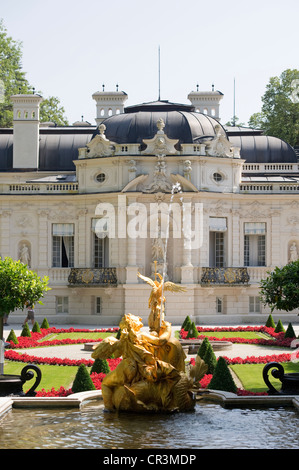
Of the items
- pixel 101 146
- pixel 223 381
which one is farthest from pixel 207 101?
pixel 223 381

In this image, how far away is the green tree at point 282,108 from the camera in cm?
7119

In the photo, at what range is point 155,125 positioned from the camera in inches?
2008

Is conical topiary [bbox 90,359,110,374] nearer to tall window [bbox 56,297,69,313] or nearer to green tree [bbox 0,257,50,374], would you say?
green tree [bbox 0,257,50,374]

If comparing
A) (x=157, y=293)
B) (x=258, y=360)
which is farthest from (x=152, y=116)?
(x=157, y=293)

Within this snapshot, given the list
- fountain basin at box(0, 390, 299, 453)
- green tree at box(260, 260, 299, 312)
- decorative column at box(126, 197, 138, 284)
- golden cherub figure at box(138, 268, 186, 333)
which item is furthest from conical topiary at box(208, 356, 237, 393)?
decorative column at box(126, 197, 138, 284)

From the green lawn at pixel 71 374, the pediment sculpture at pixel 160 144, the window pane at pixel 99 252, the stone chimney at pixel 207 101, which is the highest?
the stone chimney at pixel 207 101

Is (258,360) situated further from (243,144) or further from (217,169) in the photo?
(243,144)

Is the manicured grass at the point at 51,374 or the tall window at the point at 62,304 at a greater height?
the tall window at the point at 62,304

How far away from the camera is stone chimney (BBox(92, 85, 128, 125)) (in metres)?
61.5

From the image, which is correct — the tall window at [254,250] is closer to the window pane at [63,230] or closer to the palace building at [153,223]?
the palace building at [153,223]

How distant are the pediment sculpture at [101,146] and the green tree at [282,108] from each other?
82.1 feet

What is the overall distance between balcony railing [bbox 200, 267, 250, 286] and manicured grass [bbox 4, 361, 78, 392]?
1924 centimetres

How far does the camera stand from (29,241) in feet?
168

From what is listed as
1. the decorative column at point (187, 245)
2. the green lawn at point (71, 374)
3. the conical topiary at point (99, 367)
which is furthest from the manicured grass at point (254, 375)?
the decorative column at point (187, 245)
